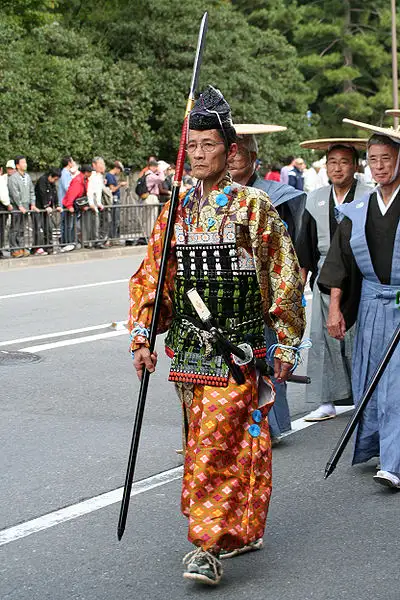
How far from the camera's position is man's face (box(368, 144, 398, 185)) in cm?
606

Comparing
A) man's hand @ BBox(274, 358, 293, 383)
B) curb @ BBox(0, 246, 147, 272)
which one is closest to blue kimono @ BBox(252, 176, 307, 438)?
man's hand @ BBox(274, 358, 293, 383)

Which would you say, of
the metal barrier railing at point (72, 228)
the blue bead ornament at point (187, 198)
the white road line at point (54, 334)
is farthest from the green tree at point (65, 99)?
the blue bead ornament at point (187, 198)

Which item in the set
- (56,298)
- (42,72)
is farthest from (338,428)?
(42,72)

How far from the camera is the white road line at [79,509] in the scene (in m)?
5.12

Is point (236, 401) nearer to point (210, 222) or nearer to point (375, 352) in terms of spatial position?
point (210, 222)

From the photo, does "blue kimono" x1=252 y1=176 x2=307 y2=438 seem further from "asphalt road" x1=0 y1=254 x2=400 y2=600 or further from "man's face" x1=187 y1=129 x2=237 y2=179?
"man's face" x1=187 y1=129 x2=237 y2=179

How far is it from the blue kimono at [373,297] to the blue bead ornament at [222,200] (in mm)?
1621

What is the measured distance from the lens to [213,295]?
4613 mm

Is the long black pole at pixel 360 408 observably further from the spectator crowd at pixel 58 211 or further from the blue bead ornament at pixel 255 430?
the spectator crowd at pixel 58 211

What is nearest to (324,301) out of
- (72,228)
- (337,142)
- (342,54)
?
(337,142)

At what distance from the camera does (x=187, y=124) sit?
4.59m

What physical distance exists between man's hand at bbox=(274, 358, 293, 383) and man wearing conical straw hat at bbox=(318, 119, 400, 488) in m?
1.33

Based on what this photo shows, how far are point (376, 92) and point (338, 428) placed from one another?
43324 millimetres

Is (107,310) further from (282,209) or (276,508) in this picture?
(276,508)
